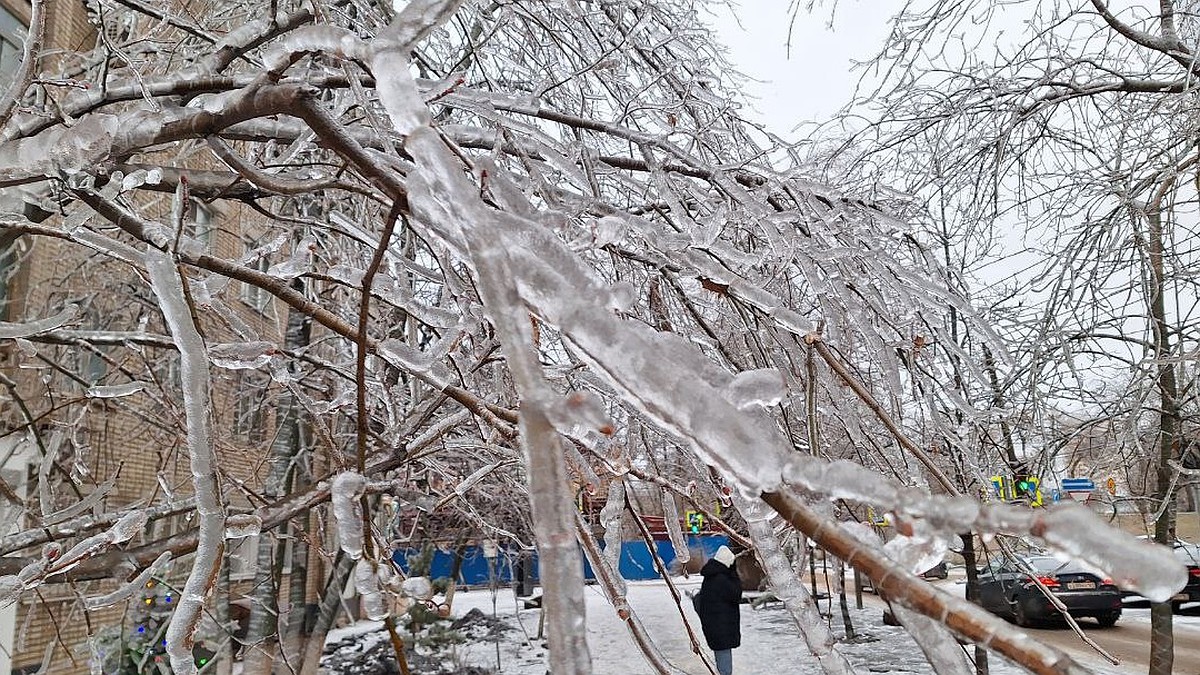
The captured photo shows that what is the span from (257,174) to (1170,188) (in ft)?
14.3

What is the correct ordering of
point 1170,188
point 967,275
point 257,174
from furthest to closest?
1. point 967,275
2. point 1170,188
3. point 257,174

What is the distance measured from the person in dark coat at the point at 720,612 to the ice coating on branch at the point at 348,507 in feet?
28.4

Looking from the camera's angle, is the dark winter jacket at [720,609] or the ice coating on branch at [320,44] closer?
the ice coating on branch at [320,44]

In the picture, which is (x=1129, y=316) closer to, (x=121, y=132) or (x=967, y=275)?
(x=967, y=275)

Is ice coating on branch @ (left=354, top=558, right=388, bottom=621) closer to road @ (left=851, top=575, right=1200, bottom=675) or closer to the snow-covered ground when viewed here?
the snow-covered ground

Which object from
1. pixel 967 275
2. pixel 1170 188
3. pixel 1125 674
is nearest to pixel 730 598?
pixel 1125 674

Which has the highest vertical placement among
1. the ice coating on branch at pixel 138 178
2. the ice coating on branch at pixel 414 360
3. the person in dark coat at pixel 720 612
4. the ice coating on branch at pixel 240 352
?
the ice coating on branch at pixel 138 178

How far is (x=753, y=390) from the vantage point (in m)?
0.72

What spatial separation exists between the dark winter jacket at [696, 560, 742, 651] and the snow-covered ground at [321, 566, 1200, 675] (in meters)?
0.30

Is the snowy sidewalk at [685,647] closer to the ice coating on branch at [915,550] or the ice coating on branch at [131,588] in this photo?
the ice coating on branch at [131,588]

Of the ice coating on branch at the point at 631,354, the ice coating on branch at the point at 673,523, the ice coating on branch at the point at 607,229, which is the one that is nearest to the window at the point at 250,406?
the ice coating on branch at the point at 673,523

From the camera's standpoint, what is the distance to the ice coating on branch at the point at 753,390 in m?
0.71

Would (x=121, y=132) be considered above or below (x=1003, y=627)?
above

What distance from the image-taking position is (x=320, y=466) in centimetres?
1185
